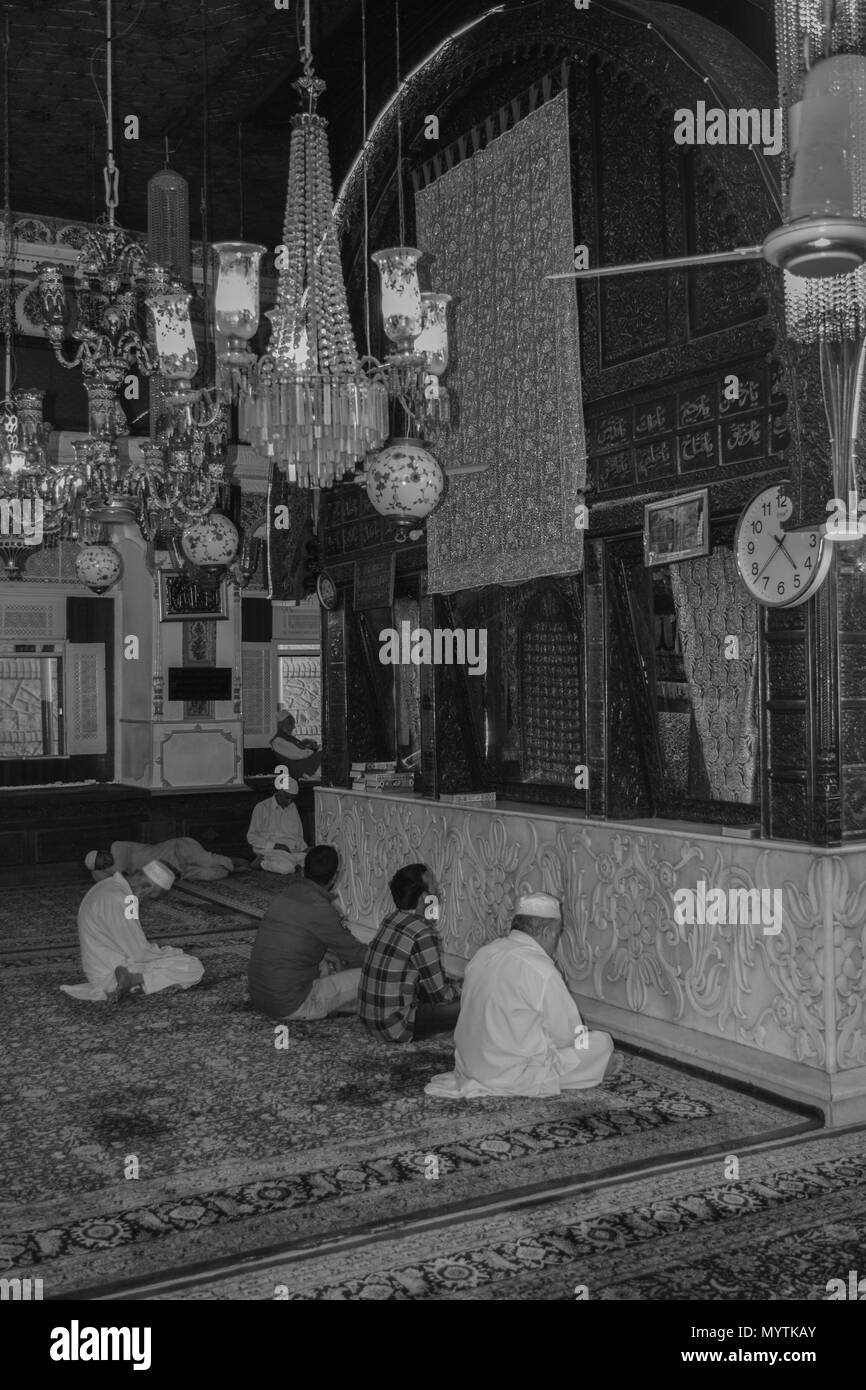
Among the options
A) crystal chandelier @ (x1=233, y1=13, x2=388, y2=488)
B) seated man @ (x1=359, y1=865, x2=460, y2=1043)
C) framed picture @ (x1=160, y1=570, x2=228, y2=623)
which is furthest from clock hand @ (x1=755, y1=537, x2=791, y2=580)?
framed picture @ (x1=160, y1=570, x2=228, y2=623)

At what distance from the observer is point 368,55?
6.51m

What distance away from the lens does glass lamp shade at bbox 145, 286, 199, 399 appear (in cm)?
423

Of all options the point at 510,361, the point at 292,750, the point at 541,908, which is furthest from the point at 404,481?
the point at 292,750

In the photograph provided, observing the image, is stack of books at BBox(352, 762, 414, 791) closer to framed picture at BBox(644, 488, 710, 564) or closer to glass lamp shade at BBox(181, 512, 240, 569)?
glass lamp shade at BBox(181, 512, 240, 569)

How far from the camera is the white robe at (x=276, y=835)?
953 cm

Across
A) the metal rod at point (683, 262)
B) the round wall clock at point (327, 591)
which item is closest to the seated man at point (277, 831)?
the round wall clock at point (327, 591)

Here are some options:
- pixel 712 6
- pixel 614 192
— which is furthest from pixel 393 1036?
pixel 712 6

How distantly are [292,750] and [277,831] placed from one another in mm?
798

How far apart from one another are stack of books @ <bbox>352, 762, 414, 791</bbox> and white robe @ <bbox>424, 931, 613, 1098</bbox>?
274cm

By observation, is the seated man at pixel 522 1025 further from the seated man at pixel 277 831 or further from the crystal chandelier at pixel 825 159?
the seated man at pixel 277 831

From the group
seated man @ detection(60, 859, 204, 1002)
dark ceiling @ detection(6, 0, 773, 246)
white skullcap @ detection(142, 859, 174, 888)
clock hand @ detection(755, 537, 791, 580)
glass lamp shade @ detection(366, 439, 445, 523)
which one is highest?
dark ceiling @ detection(6, 0, 773, 246)

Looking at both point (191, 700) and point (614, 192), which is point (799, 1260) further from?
point (191, 700)

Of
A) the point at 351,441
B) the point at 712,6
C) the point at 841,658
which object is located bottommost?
the point at 841,658

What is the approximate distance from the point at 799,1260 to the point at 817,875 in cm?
137
